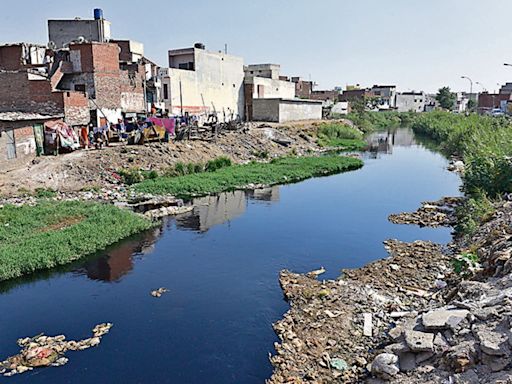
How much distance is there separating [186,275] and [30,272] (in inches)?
153

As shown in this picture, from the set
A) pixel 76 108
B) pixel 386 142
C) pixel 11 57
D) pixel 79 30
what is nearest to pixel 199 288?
pixel 76 108

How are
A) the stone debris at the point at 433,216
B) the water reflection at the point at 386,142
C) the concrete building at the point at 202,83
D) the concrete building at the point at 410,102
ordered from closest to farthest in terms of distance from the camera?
the stone debris at the point at 433,216 < the concrete building at the point at 202,83 < the water reflection at the point at 386,142 < the concrete building at the point at 410,102

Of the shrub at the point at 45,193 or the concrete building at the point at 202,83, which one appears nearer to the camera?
the shrub at the point at 45,193

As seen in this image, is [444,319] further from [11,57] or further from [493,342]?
[11,57]

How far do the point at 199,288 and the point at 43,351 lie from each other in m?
3.59

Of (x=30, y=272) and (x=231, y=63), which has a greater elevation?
(x=231, y=63)

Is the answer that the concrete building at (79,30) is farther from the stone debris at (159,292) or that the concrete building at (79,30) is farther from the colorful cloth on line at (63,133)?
the stone debris at (159,292)

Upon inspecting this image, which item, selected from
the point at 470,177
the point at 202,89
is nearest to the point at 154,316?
the point at 470,177

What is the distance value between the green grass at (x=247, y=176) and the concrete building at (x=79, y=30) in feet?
46.8

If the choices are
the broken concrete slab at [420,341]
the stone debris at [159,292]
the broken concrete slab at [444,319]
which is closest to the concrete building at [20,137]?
the stone debris at [159,292]

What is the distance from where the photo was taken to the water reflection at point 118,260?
11257 mm

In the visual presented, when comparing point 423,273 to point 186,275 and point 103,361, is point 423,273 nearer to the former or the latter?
point 186,275

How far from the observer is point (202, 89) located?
33.3m

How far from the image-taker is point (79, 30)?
30266 mm
